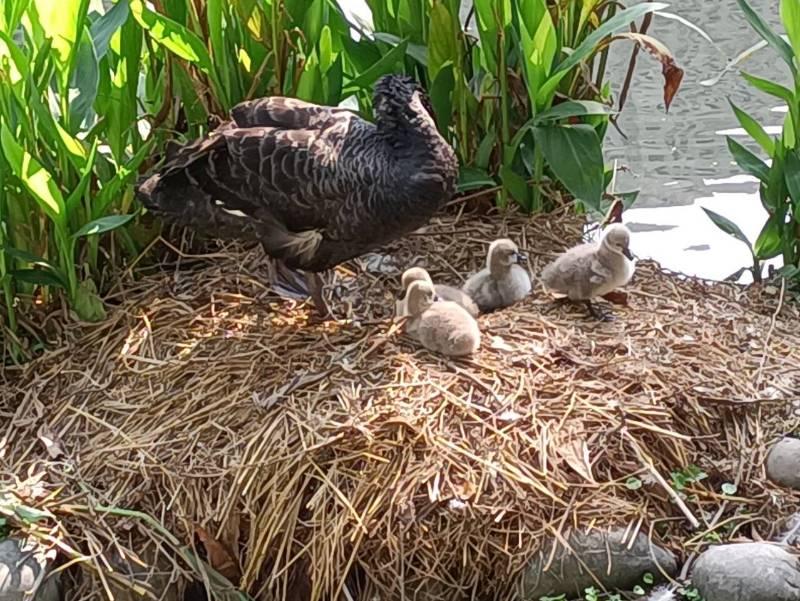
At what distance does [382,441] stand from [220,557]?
1.17 ft

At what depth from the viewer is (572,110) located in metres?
2.74

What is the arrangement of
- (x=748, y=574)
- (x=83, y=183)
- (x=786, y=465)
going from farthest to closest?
(x=83, y=183) → (x=786, y=465) → (x=748, y=574)

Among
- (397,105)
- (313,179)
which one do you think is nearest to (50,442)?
(313,179)

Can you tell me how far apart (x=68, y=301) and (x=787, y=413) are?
4.97 ft

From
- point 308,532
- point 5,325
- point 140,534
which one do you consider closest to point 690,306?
point 308,532

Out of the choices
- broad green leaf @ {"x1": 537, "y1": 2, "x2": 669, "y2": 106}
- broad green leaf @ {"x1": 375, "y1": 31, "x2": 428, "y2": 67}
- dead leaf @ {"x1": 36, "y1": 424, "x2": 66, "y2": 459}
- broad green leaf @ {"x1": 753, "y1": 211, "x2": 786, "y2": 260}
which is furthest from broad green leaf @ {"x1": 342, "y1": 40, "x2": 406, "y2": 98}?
dead leaf @ {"x1": 36, "y1": 424, "x2": 66, "y2": 459}

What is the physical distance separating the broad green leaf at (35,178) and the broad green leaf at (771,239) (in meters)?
1.59

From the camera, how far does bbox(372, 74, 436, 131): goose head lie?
2.47 meters

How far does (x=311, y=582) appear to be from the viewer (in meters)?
2.15

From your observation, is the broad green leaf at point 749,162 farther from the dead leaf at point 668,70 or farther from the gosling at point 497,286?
the gosling at point 497,286

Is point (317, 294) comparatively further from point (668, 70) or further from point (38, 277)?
point (668, 70)

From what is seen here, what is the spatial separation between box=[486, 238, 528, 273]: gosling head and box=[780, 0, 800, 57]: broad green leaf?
2.65ft

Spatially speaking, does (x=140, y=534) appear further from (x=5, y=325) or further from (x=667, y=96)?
(x=667, y=96)

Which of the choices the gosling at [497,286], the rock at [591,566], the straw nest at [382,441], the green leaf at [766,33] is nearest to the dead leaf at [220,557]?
the straw nest at [382,441]
